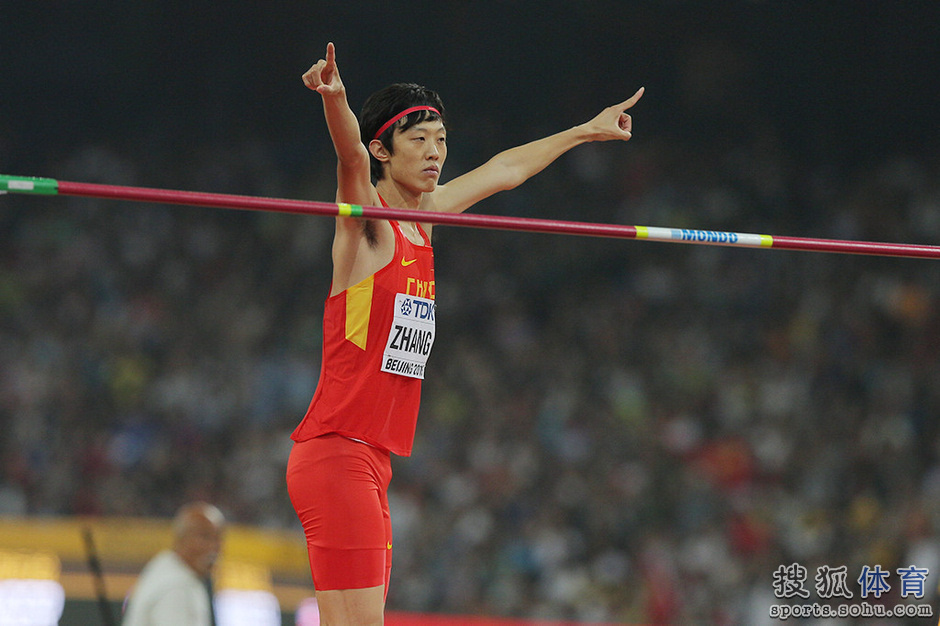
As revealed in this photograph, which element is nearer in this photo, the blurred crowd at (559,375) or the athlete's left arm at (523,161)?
the athlete's left arm at (523,161)

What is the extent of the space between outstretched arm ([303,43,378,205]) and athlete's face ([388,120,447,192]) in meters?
0.28

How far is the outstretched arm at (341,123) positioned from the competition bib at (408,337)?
1.25ft

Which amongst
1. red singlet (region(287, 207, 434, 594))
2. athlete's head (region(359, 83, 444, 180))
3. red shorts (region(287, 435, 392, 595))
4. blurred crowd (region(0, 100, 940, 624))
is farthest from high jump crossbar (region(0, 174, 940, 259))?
→ blurred crowd (region(0, 100, 940, 624))

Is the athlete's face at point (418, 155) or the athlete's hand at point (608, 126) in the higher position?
the athlete's hand at point (608, 126)

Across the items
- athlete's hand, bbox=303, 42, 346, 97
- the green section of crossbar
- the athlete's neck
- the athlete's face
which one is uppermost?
athlete's hand, bbox=303, 42, 346, 97

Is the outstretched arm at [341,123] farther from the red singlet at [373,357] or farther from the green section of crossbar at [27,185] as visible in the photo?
the green section of crossbar at [27,185]

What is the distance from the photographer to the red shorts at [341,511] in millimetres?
2922

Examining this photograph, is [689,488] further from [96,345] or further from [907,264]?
[96,345]

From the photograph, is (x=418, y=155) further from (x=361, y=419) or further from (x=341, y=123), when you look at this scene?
(x=361, y=419)

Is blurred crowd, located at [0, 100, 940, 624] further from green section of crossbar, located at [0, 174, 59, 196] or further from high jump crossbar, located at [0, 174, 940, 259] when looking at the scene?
green section of crossbar, located at [0, 174, 59, 196]

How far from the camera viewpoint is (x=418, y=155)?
323 centimetres

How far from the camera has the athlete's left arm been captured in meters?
3.61

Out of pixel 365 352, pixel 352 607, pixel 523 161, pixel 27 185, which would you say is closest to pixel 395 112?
pixel 523 161

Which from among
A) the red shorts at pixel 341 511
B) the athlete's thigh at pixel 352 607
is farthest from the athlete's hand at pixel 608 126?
the athlete's thigh at pixel 352 607
